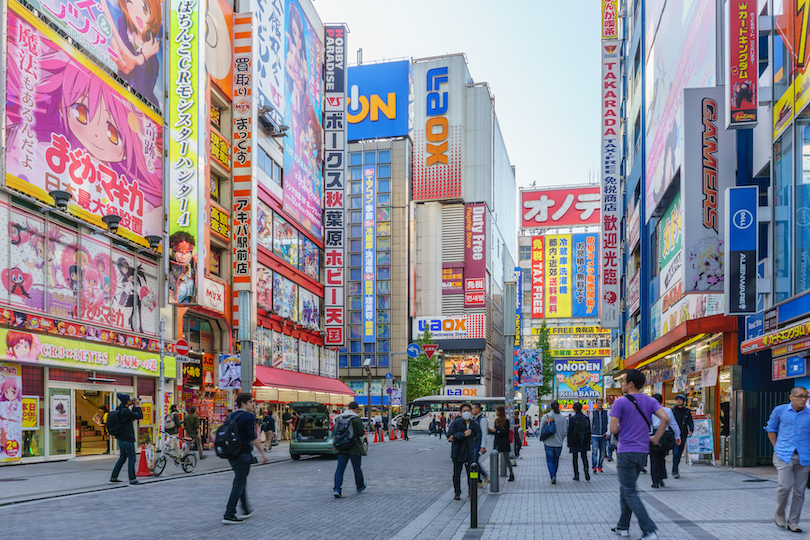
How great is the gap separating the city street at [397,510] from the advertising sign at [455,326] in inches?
3028

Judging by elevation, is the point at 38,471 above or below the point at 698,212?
below

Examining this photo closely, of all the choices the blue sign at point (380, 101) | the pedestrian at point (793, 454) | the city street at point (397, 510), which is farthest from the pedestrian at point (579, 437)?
the blue sign at point (380, 101)

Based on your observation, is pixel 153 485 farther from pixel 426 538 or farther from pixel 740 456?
pixel 740 456

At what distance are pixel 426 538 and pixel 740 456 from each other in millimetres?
13554

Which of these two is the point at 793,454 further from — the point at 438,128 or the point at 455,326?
the point at 438,128

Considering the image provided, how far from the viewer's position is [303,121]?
50.1 metres

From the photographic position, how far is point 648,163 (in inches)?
1390

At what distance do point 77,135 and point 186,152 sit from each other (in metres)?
6.29

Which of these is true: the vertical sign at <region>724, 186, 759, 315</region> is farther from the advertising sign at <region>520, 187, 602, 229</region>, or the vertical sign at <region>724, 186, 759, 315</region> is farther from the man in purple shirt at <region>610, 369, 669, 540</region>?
the advertising sign at <region>520, 187, 602, 229</region>

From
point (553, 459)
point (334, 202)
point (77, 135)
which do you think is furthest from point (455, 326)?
point (553, 459)

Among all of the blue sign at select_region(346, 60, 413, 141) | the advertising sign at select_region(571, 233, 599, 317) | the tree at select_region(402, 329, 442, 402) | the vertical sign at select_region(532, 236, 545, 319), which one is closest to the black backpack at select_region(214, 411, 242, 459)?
the tree at select_region(402, 329, 442, 402)

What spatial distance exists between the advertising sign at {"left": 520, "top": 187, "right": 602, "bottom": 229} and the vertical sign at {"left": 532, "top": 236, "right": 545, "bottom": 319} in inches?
465

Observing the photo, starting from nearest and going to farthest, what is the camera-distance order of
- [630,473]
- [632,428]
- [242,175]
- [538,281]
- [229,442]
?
[630,473] < [632,428] < [229,442] < [242,175] < [538,281]

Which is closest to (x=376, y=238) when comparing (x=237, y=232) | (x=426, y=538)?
(x=237, y=232)
